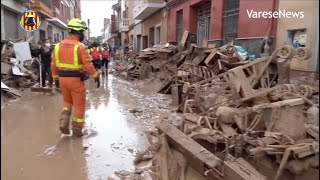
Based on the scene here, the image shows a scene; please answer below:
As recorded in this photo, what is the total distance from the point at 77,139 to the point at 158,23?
16.6 metres

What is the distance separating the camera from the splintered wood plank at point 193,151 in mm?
3186

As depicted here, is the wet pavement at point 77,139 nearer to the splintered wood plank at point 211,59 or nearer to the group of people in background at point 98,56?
the splintered wood plank at point 211,59

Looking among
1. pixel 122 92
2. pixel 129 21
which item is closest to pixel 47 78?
pixel 122 92

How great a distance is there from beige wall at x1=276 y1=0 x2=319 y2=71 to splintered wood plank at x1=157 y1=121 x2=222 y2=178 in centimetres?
329

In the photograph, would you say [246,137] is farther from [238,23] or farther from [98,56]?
[98,56]

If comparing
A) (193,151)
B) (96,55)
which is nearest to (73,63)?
(193,151)

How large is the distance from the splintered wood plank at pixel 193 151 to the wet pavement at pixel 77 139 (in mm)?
780

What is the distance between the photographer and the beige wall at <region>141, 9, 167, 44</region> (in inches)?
759

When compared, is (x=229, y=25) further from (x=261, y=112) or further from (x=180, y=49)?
(x=261, y=112)

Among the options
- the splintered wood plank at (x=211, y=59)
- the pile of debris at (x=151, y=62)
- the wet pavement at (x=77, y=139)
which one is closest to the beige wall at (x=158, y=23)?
the pile of debris at (x=151, y=62)

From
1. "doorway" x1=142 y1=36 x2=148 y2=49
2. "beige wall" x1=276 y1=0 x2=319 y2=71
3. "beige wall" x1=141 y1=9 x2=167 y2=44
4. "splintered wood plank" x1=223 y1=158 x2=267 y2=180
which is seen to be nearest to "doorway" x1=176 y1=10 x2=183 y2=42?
"beige wall" x1=141 y1=9 x2=167 y2=44

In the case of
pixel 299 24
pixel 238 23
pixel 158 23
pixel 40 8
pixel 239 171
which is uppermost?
pixel 40 8

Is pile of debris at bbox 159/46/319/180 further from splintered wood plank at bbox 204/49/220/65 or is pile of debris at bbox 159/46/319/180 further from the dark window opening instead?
the dark window opening

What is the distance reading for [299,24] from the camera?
6.99 m
